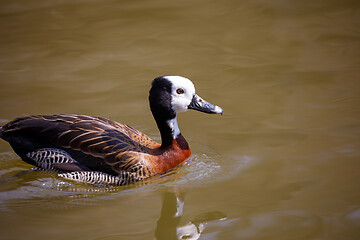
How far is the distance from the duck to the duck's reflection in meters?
0.77

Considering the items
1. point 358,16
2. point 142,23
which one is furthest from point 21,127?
point 358,16

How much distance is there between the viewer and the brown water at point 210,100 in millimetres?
5609

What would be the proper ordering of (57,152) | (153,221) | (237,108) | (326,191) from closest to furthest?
(153,221)
(326,191)
(57,152)
(237,108)

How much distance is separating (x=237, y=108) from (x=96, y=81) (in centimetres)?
271

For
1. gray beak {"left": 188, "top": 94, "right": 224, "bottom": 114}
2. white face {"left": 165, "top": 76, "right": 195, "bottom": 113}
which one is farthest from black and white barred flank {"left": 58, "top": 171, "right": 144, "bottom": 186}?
gray beak {"left": 188, "top": 94, "right": 224, "bottom": 114}

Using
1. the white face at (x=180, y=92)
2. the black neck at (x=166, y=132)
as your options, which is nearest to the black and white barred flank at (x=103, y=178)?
the black neck at (x=166, y=132)

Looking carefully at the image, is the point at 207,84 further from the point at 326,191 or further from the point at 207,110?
the point at 326,191

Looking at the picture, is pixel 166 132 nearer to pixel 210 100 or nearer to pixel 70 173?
pixel 70 173

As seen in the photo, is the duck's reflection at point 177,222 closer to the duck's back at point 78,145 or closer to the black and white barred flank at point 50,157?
the duck's back at point 78,145

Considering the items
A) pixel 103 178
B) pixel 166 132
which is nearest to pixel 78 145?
pixel 103 178

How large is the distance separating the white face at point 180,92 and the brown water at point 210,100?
0.85m

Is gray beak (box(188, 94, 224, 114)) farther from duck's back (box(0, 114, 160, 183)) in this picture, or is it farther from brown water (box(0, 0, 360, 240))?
duck's back (box(0, 114, 160, 183))

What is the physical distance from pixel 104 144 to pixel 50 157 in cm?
71

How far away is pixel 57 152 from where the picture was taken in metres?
6.66
